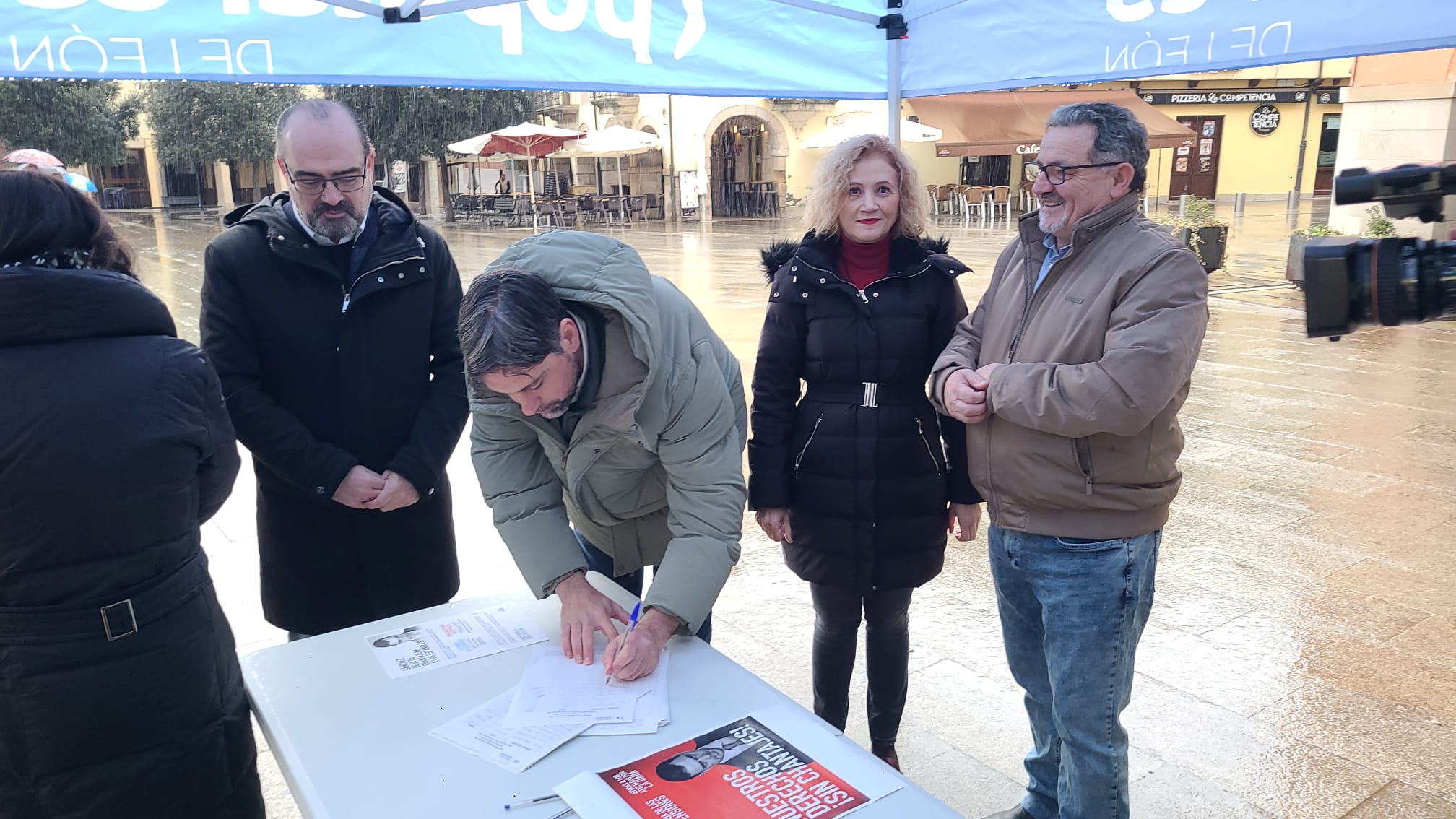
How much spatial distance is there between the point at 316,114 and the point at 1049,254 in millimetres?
1766

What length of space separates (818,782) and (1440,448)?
18.2ft

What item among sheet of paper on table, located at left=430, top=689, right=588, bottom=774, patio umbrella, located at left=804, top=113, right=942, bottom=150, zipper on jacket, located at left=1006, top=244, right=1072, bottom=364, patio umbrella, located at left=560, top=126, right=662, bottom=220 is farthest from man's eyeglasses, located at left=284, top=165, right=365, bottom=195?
patio umbrella, located at left=560, top=126, right=662, bottom=220

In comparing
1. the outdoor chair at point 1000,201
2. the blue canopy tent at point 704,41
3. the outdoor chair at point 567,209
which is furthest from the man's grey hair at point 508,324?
the outdoor chair at point 567,209

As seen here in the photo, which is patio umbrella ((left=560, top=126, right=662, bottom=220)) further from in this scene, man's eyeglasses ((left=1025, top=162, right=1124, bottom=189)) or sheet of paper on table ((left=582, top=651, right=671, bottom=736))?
sheet of paper on table ((left=582, top=651, right=671, bottom=736))

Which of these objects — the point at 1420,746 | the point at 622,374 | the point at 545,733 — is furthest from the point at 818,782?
the point at 1420,746

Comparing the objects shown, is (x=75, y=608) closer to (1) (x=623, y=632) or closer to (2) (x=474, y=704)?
(2) (x=474, y=704)

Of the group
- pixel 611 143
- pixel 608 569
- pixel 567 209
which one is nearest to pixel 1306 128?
pixel 611 143

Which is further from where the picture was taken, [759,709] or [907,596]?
[907,596]

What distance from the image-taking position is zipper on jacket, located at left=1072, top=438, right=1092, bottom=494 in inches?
77.9

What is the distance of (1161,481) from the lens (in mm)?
1996

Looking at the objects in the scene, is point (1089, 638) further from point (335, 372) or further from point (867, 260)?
point (335, 372)

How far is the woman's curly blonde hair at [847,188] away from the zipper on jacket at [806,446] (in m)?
0.48

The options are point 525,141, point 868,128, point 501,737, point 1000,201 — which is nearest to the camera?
point 501,737

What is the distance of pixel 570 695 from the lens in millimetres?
1673
